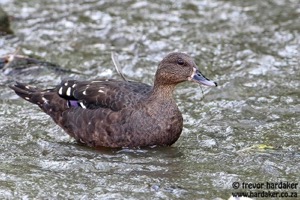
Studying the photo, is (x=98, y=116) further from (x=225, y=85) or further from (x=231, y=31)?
(x=231, y=31)

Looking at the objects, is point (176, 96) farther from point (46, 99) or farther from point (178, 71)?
point (46, 99)

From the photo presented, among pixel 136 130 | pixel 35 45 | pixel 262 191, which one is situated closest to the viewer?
pixel 262 191

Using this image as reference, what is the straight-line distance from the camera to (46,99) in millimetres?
9156

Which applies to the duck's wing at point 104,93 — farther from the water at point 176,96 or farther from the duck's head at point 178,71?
the water at point 176,96

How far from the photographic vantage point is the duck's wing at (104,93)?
8539mm

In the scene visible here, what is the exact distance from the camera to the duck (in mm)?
8406

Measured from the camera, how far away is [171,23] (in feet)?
42.6

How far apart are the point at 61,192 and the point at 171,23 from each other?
6271 mm

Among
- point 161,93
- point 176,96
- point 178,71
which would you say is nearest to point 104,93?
point 161,93

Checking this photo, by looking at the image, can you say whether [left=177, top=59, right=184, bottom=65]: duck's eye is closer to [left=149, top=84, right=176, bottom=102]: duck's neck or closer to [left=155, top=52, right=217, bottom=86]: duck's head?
→ [left=155, top=52, right=217, bottom=86]: duck's head

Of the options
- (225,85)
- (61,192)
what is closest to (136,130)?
(61,192)

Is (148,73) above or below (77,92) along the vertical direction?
below

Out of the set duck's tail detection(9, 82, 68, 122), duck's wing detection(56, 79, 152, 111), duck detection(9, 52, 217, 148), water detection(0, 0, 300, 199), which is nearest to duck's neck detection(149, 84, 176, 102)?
duck detection(9, 52, 217, 148)

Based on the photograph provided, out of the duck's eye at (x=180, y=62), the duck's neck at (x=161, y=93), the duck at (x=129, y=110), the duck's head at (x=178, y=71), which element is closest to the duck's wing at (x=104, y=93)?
the duck at (x=129, y=110)
